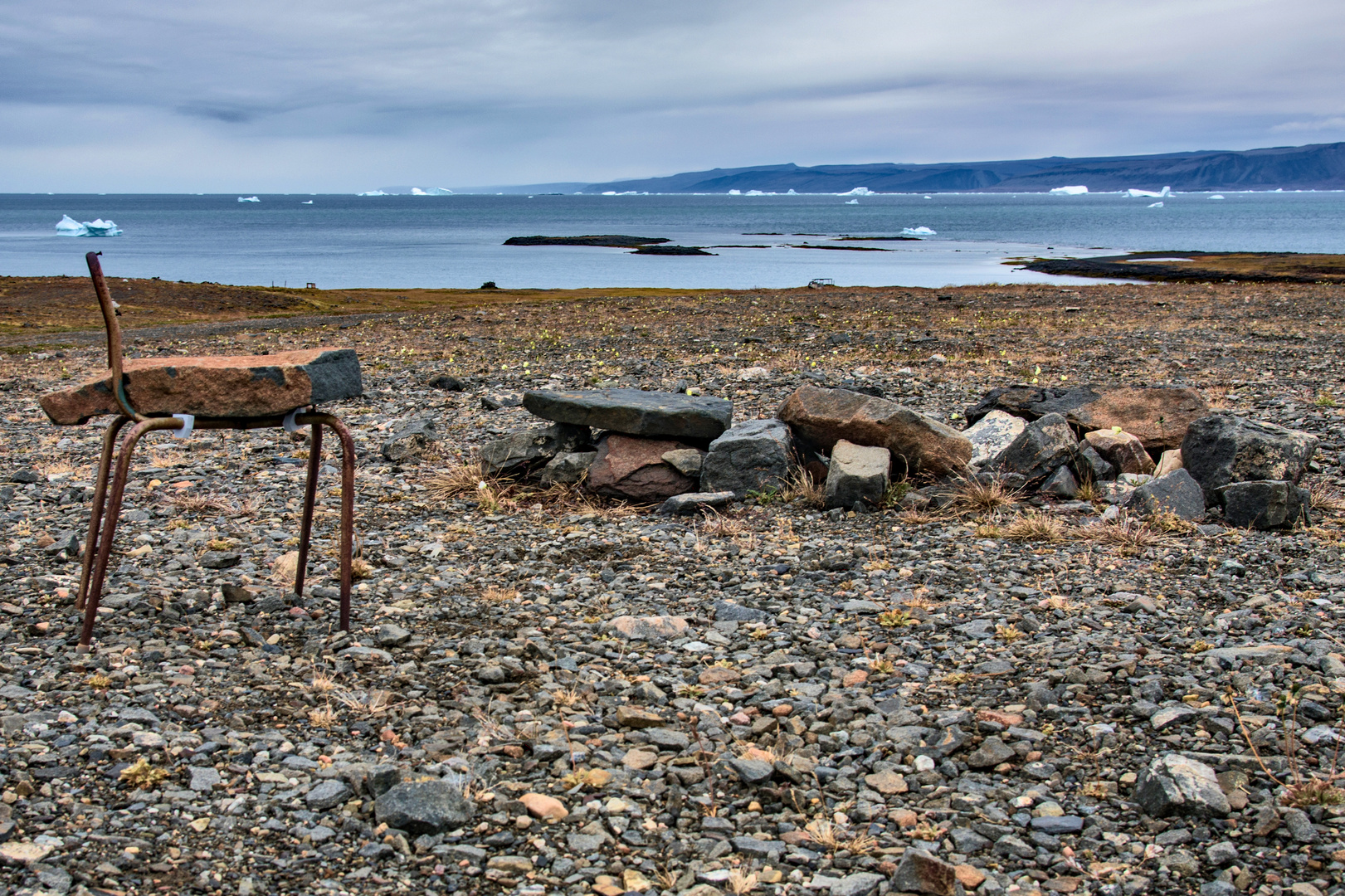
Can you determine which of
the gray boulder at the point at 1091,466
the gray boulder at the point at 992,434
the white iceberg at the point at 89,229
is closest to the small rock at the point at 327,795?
the gray boulder at the point at 992,434

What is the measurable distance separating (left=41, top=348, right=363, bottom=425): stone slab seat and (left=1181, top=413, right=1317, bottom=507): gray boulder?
7.25 meters

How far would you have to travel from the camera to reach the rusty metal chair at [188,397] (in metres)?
4.99

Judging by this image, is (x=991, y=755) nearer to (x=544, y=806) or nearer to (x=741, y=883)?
(x=741, y=883)

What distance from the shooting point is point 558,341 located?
21.8 m

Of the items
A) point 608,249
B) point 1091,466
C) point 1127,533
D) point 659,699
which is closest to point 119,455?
point 659,699

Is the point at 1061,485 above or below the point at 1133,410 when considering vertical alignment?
below

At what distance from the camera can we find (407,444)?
10836 millimetres

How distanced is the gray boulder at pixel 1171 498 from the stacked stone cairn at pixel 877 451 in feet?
0.04

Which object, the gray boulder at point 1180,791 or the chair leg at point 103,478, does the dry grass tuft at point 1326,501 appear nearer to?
the gray boulder at point 1180,791

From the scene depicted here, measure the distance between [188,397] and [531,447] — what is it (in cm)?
483

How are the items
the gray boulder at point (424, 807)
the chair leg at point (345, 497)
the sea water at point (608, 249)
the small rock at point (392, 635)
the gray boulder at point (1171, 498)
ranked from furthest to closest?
the sea water at point (608, 249), the gray boulder at point (1171, 498), the small rock at point (392, 635), the chair leg at point (345, 497), the gray boulder at point (424, 807)

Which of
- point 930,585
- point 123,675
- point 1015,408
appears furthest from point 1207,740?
point 1015,408

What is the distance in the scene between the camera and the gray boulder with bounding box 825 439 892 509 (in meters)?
8.60

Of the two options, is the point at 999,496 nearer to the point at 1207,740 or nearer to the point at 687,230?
the point at 1207,740
